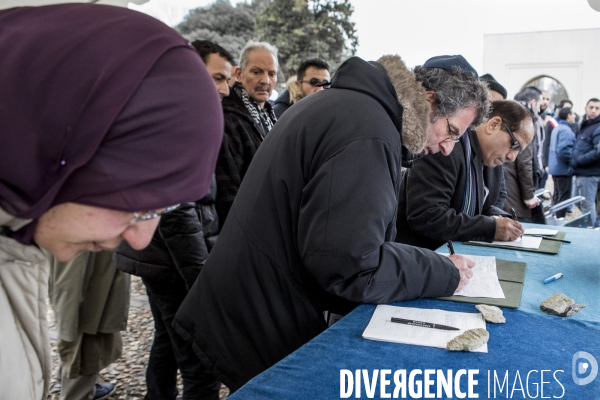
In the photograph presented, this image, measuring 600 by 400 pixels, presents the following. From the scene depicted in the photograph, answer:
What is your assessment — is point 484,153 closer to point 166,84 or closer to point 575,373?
point 575,373

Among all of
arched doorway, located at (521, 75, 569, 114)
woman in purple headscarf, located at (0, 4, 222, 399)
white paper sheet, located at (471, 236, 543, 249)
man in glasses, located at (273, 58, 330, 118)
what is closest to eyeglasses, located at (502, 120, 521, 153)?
white paper sheet, located at (471, 236, 543, 249)

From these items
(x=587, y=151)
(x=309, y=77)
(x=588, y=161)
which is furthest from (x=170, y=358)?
(x=587, y=151)

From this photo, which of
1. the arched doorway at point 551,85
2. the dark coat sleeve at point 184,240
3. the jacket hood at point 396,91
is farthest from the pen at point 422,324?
the arched doorway at point 551,85

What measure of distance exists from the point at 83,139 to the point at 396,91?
1153 millimetres

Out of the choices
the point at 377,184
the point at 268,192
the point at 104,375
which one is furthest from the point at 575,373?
the point at 104,375

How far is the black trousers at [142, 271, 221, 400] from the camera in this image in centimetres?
236

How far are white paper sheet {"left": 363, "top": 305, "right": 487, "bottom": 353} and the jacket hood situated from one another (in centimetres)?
52

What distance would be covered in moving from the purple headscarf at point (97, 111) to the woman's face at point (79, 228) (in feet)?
0.13

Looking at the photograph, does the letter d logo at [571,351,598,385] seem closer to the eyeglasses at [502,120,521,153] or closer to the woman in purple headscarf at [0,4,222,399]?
the woman in purple headscarf at [0,4,222,399]

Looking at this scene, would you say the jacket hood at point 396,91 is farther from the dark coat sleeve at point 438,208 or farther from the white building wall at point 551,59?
the white building wall at point 551,59

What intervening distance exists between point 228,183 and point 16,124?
1.93m

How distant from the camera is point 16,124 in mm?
661

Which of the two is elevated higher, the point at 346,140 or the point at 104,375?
the point at 346,140

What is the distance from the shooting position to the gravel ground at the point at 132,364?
288 centimetres
